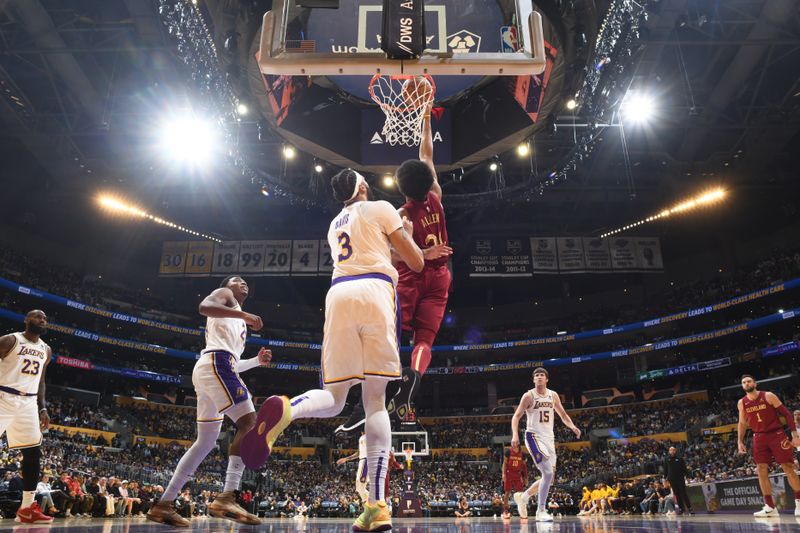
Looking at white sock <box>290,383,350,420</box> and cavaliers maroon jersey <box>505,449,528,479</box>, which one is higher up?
white sock <box>290,383,350,420</box>

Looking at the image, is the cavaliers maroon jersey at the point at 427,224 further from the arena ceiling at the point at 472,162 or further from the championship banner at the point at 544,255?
the championship banner at the point at 544,255

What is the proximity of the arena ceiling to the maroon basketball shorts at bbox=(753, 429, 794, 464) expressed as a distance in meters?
7.53

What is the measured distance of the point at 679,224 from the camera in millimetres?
30141

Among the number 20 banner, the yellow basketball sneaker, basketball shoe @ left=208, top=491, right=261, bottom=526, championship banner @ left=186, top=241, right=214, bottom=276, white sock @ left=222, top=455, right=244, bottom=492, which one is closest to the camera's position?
the yellow basketball sneaker

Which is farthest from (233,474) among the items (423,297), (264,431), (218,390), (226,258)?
(226,258)

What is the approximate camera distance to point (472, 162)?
1338 centimetres

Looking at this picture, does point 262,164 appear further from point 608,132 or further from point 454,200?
point 608,132

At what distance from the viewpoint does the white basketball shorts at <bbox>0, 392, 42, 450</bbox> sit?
569 cm

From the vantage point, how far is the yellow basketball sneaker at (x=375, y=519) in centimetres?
314

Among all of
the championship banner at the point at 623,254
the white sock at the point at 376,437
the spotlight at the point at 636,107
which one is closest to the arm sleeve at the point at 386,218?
the white sock at the point at 376,437

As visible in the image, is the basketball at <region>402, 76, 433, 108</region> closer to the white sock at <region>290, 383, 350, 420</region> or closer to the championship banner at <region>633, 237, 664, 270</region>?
the white sock at <region>290, 383, 350, 420</region>

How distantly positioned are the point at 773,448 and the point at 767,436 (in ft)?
0.57

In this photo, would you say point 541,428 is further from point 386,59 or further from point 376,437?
point 386,59

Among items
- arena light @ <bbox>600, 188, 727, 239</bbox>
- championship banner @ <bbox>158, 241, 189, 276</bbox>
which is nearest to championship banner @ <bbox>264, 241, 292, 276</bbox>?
championship banner @ <bbox>158, 241, 189, 276</bbox>
